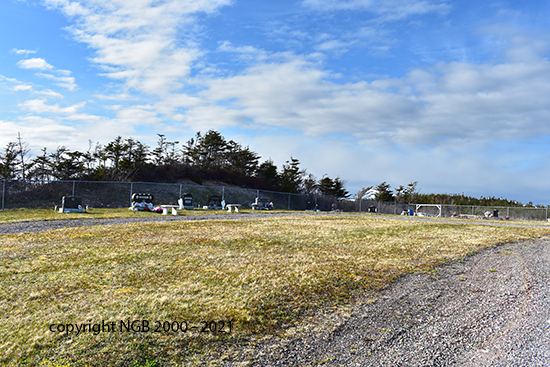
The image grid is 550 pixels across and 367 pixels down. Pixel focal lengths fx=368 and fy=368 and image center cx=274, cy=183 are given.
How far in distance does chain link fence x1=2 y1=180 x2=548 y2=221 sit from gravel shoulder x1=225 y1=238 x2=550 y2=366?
2314 cm

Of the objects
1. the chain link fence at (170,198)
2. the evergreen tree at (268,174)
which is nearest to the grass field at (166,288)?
the chain link fence at (170,198)

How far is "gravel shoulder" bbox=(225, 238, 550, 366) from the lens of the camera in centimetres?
364

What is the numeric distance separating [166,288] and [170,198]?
31.0 meters

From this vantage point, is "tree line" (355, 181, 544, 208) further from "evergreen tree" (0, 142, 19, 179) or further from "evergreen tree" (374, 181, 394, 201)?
"evergreen tree" (0, 142, 19, 179)

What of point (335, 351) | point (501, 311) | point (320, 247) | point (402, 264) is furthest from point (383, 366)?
point (320, 247)

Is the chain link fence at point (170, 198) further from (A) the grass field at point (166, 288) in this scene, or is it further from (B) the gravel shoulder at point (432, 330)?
(B) the gravel shoulder at point (432, 330)

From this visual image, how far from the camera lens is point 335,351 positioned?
12.4 ft

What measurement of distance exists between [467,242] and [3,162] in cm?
3840

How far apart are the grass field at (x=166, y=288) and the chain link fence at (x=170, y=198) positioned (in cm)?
1781

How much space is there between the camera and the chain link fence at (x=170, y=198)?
26.7 metres

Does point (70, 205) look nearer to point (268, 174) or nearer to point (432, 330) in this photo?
point (432, 330)

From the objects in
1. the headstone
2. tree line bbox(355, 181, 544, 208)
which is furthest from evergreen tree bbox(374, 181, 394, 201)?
the headstone

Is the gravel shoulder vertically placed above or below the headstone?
below

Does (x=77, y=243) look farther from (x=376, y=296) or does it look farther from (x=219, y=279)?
(x=376, y=296)
